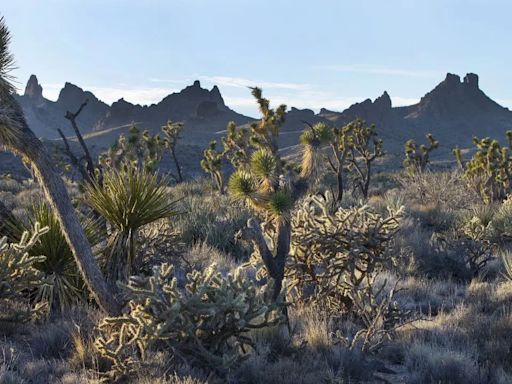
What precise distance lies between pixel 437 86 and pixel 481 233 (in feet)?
443

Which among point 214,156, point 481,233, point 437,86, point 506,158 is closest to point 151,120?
point 437,86

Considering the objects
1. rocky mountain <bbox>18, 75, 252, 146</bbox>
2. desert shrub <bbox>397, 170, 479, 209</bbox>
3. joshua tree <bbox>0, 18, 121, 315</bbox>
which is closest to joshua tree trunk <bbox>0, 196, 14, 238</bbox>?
joshua tree <bbox>0, 18, 121, 315</bbox>

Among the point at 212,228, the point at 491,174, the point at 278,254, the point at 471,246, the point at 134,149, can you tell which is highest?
the point at 134,149

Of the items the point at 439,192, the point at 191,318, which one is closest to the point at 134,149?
the point at 439,192

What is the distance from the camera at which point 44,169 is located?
18.8 feet

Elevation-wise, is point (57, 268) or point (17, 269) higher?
point (17, 269)

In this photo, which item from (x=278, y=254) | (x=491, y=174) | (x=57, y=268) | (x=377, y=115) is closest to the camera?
(x=278, y=254)

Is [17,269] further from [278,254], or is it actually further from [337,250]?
[337,250]

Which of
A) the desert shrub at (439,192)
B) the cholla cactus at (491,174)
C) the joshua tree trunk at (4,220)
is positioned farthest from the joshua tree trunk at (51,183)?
the cholla cactus at (491,174)

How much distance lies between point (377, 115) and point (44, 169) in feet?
391

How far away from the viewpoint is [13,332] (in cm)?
669

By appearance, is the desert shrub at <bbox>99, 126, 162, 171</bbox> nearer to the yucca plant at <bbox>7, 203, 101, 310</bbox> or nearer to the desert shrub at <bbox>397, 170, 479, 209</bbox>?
the desert shrub at <bbox>397, 170, 479, 209</bbox>

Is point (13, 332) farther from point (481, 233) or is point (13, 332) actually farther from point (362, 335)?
point (481, 233)

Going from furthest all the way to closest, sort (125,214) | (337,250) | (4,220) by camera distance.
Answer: (4,220), (337,250), (125,214)
